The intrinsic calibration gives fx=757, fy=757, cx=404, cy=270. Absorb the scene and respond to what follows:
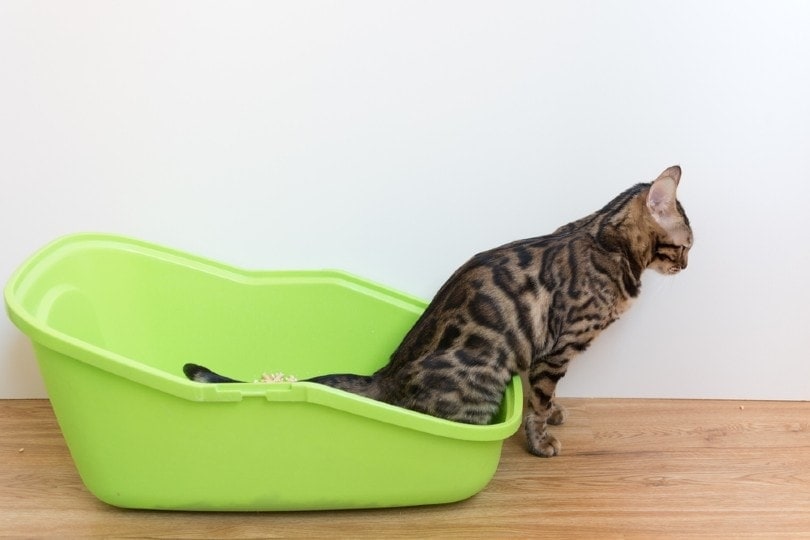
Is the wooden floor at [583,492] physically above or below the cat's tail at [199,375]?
below

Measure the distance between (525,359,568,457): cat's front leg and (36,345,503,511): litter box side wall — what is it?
0.75ft

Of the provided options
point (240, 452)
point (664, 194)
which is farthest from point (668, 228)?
point (240, 452)

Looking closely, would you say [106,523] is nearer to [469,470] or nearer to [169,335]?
[169,335]

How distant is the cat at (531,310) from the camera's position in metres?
1.53

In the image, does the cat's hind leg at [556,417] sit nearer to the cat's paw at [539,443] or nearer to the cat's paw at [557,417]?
the cat's paw at [557,417]

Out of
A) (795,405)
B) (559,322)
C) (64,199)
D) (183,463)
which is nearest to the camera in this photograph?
(183,463)

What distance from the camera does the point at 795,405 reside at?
1928mm

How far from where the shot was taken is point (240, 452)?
1.38 m

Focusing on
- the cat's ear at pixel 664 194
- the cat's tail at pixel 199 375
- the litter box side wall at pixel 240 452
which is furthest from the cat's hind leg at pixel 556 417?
the cat's tail at pixel 199 375

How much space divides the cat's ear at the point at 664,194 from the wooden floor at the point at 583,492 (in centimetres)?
54

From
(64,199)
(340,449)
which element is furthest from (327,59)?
(340,449)

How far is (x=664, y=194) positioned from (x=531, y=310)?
36cm

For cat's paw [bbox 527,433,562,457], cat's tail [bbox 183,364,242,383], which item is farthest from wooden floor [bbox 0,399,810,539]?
cat's tail [bbox 183,364,242,383]

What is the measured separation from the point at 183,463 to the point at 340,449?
29cm
